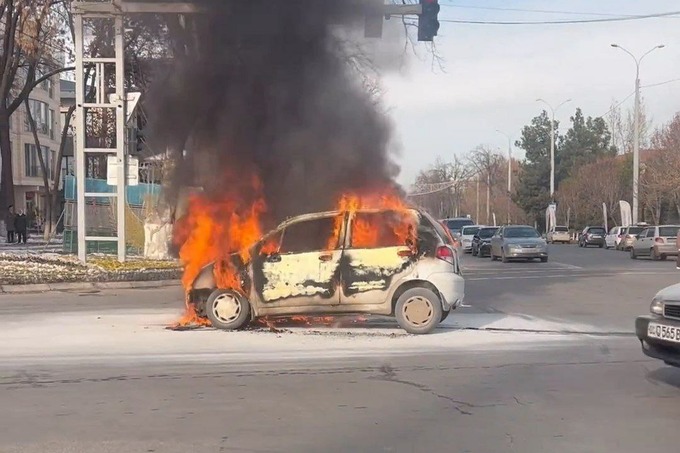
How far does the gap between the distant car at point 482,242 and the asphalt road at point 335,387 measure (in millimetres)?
19714

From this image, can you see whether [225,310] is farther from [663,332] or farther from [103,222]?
[103,222]

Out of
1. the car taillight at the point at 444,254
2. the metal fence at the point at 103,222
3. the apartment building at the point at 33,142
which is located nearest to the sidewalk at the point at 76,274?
the metal fence at the point at 103,222

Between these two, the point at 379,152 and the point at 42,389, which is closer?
the point at 42,389

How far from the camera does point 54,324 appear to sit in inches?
434

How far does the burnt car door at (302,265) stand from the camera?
9750 millimetres

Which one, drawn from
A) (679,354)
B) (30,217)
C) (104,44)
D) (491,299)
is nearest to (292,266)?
(679,354)

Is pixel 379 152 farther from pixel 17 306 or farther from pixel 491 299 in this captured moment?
pixel 17 306

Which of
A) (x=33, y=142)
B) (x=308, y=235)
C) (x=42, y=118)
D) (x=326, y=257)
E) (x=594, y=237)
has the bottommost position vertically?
(x=594, y=237)

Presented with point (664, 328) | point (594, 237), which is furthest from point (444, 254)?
point (594, 237)

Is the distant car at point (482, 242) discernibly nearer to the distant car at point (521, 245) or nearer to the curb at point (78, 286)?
the distant car at point (521, 245)

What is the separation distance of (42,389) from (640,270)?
1942cm

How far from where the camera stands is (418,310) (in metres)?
9.83

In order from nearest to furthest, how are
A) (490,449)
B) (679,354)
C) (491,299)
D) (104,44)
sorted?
1. (490,449)
2. (679,354)
3. (491,299)
4. (104,44)

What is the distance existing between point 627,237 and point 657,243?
1006 cm
